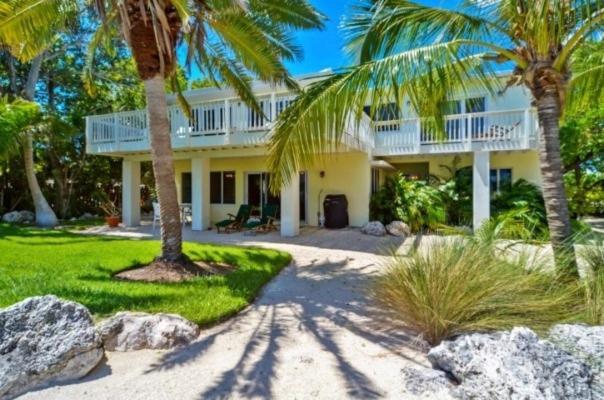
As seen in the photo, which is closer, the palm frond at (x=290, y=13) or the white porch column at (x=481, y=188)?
the palm frond at (x=290, y=13)

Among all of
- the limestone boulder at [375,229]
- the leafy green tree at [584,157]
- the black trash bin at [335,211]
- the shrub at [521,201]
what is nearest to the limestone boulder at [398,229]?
the limestone boulder at [375,229]

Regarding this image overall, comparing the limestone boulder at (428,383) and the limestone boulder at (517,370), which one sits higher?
the limestone boulder at (517,370)

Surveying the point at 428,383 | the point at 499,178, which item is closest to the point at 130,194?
the point at 428,383

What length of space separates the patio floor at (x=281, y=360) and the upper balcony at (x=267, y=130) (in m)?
6.83

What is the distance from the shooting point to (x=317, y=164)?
49.0 feet

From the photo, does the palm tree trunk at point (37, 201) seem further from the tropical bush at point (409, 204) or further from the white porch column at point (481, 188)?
the white porch column at point (481, 188)

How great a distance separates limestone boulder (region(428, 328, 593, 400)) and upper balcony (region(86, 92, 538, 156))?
8504mm

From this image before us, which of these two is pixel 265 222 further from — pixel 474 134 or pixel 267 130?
pixel 474 134

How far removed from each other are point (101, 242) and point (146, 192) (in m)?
14.5

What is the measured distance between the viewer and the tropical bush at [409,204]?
13.6 metres

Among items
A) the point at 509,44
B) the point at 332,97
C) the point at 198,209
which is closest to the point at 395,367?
the point at 332,97

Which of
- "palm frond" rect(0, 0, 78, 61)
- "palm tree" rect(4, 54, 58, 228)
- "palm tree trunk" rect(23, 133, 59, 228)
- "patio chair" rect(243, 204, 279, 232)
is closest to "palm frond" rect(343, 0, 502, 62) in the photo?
"palm frond" rect(0, 0, 78, 61)

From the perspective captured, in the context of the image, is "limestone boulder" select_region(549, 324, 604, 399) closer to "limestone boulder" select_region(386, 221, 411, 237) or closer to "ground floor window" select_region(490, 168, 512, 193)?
"limestone boulder" select_region(386, 221, 411, 237)

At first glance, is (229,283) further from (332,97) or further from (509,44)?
(509,44)
